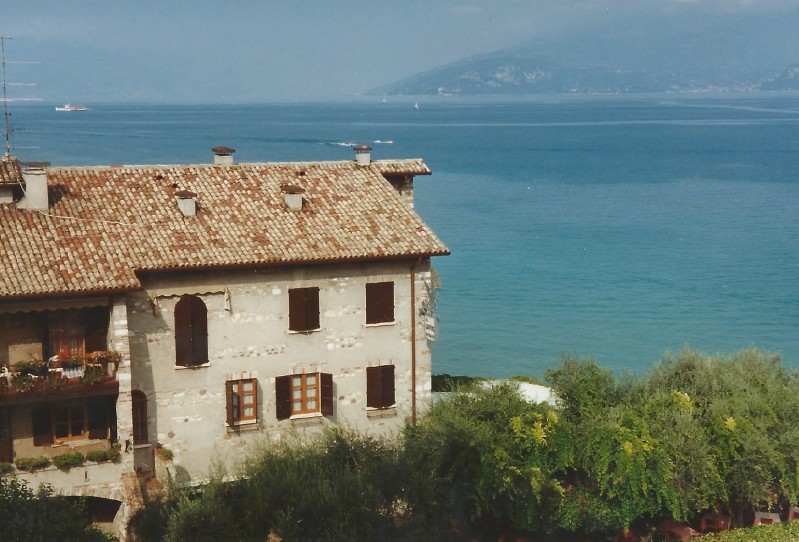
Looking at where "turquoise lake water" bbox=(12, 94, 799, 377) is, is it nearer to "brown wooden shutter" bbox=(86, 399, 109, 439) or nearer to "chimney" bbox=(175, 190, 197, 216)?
"chimney" bbox=(175, 190, 197, 216)

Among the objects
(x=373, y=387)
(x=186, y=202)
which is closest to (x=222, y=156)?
(x=186, y=202)

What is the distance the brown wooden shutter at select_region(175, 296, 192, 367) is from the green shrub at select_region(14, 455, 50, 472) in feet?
13.4

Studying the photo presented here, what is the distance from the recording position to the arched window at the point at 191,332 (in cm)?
2673

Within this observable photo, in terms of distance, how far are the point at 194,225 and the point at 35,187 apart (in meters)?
4.18

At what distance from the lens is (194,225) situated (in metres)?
27.6

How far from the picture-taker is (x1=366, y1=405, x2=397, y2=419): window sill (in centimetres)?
2916

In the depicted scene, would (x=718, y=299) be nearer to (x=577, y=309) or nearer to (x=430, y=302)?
(x=577, y=309)

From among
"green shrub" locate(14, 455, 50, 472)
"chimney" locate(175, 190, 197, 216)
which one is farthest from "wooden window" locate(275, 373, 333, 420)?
"green shrub" locate(14, 455, 50, 472)

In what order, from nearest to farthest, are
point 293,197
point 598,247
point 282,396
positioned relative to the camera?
1. point 282,396
2. point 293,197
3. point 598,247

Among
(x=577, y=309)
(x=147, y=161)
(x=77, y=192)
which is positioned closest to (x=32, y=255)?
(x=77, y=192)

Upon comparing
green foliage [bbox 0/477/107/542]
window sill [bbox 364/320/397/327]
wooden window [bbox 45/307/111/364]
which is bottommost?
green foliage [bbox 0/477/107/542]

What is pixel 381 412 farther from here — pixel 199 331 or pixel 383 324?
pixel 199 331

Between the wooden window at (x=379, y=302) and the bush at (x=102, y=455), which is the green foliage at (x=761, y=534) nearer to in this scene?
the wooden window at (x=379, y=302)

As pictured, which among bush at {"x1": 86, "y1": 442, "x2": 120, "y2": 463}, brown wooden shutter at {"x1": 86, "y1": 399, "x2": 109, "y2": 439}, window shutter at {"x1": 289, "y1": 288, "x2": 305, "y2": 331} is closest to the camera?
bush at {"x1": 86, "y1": 442, "x2": 120, "y2": 463}
